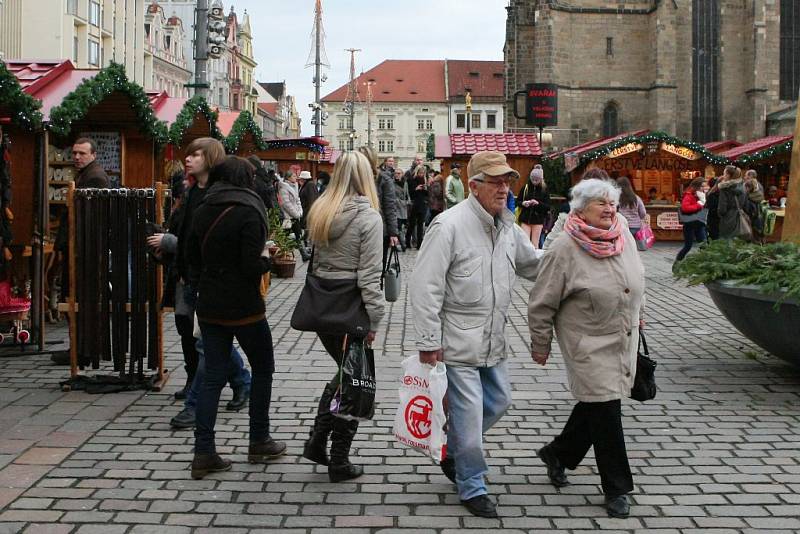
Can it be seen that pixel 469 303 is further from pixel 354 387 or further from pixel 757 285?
pixel 757 285

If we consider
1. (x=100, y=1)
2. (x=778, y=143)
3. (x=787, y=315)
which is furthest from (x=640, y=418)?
(x=100, y=1)

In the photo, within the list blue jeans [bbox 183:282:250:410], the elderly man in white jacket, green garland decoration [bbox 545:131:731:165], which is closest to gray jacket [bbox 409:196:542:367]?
the elderly man in white jacket

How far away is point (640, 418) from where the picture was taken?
22.5ft

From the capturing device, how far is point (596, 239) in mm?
4855

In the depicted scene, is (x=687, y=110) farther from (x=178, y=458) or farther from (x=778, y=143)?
(x=178, y=458)

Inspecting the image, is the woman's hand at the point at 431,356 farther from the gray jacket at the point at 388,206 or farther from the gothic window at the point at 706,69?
the gothic window at the point at 706,69

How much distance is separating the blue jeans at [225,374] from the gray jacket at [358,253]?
61cm

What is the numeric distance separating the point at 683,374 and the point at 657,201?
1974 centimetres

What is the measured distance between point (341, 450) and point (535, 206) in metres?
12.7

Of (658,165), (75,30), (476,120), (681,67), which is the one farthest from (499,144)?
(476,120)

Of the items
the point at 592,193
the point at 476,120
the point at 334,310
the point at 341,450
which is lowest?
the point at 341,450

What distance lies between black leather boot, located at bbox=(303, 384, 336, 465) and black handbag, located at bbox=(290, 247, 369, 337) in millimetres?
364

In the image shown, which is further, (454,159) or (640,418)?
(454,159)

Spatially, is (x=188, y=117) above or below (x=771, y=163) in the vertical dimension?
below
